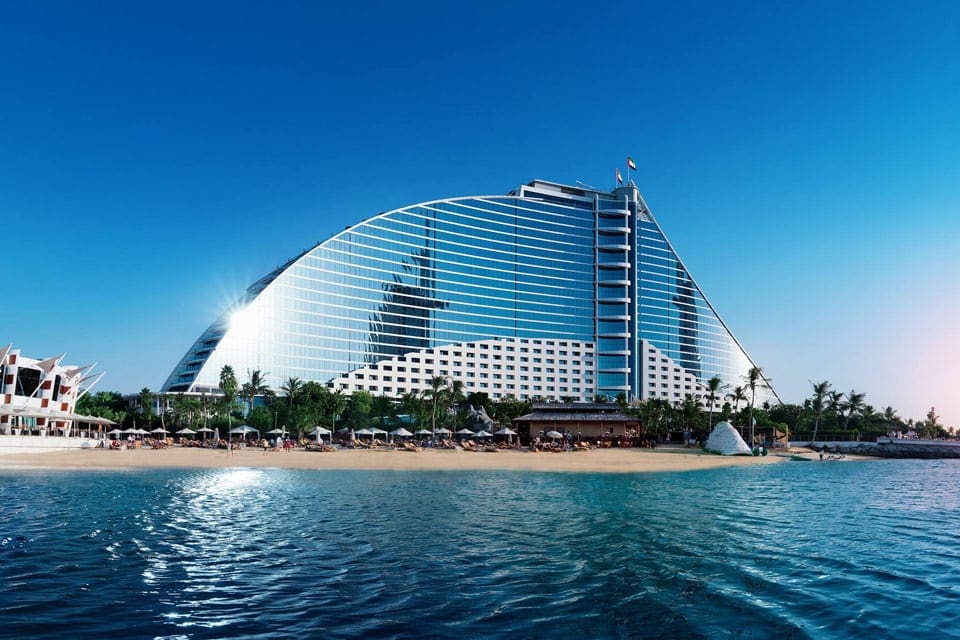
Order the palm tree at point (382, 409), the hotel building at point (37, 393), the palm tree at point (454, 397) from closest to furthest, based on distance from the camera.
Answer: the hotel building at point (37, 393) → the palm tree at point (454, 397) → the palm tree at point (382, 409)

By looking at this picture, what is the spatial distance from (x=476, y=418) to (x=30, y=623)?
10641 cm

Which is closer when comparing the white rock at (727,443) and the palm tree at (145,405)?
the white rock at (727,443)

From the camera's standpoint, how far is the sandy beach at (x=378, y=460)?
214 feet

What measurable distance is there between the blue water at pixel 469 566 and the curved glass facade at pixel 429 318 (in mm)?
119865

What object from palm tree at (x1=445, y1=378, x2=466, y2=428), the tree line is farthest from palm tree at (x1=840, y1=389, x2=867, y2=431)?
→ palm tree at (x1=445, y1=378, x2=466, y2=428)

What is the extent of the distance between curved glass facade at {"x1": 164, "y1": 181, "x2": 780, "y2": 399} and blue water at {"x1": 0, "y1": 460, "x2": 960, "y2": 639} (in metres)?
→ 120

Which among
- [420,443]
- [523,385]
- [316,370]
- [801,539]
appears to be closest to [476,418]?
[420,443]

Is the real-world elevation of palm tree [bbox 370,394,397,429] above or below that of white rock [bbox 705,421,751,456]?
above

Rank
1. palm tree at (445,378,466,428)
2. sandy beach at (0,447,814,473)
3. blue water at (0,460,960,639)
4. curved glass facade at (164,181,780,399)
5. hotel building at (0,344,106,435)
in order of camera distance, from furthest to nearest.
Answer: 1. curved glass facade at (164,181,780,399)
2. palm tree at (445,378,466,428)
3. hotel building at (0,344,106,435)
4. sandy beach at (0,447,814,473)
5. blue water at (0,460,960,639)

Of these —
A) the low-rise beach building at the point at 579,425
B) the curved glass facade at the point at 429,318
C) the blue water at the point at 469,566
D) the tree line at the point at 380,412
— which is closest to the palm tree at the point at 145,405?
the tree line at the point at 380,412

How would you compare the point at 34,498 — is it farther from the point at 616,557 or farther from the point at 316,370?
the point at 316,370

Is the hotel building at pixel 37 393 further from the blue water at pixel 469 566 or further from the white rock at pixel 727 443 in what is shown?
the white rock at pixel 727 443

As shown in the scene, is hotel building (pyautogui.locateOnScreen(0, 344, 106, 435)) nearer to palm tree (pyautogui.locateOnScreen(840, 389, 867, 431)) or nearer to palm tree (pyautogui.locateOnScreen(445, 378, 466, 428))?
palm tree (pyautogui.locateOnScreen(445, 378, 466, 428))

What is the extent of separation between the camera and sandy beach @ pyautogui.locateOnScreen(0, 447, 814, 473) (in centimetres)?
6538
